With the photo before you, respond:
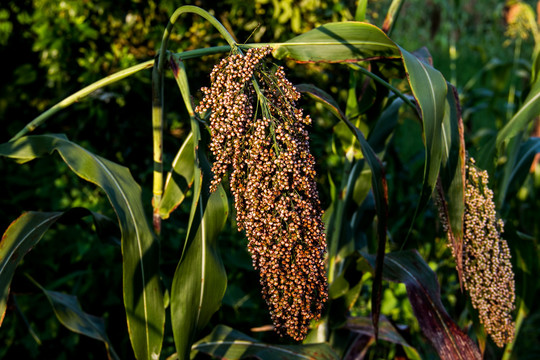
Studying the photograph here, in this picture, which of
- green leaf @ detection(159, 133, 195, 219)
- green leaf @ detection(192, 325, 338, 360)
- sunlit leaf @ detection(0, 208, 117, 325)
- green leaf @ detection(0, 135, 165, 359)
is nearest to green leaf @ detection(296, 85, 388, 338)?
green leaf @ detection(192, 325, 338, 360)

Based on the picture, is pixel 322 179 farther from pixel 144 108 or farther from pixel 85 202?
pixel 85 202

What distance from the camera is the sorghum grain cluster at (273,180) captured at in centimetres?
105

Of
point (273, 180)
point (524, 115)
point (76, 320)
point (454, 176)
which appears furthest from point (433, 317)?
point (76, 320)

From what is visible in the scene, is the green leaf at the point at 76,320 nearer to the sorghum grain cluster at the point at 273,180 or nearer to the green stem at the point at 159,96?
the green stem at the point at 159,96

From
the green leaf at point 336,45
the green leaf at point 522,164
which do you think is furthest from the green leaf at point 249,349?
the green leaf at point 522,164

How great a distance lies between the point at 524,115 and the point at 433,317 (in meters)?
0.75

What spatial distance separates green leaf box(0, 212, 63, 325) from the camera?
1350mm

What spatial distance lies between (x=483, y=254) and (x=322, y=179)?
1736mm

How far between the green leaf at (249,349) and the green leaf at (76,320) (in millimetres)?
312

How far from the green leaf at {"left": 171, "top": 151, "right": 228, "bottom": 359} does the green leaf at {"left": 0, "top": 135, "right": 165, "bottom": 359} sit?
0.16 m

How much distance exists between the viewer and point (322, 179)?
318 cm

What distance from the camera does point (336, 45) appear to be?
137 centimetres

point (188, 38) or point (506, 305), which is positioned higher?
point (188, 38)

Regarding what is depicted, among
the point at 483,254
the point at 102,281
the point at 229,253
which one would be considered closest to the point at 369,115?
the point at 483,254
